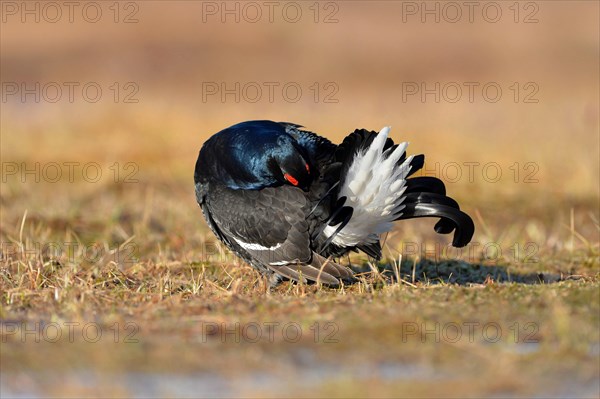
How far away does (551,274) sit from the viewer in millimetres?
6184

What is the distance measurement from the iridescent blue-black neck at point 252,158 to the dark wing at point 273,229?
6 centimetres

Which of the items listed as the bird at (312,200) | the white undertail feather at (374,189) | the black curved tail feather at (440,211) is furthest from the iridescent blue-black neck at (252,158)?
the black curved tail feather at (440,211)

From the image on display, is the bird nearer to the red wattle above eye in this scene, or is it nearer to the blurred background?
the red wattle above eye

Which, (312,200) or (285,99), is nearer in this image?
(312,200)

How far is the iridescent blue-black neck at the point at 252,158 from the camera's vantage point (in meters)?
5.36

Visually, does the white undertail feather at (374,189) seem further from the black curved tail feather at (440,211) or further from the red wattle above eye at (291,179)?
the red wattle above eye at (291,179)

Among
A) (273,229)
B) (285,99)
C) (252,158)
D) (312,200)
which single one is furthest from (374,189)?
(285,99)

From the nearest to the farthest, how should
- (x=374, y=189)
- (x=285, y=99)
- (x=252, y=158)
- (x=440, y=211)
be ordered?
1. (x=374, y=189)
2. (x=440, y=211)
3. (x=252, y=158)
4. (x=285, y=99)

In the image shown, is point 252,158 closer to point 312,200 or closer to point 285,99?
point 312,200

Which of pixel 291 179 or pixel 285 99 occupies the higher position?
pixel 285 99

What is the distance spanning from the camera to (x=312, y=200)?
17.6 feet

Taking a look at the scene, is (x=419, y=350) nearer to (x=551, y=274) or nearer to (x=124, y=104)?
(x=551, y=274)

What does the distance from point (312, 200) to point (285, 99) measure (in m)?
9.24

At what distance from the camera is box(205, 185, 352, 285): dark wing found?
525 cm
